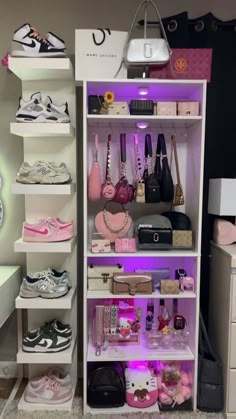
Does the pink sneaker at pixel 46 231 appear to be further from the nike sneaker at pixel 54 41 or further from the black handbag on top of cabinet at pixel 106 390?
the nike sneaker at pixel 54 41

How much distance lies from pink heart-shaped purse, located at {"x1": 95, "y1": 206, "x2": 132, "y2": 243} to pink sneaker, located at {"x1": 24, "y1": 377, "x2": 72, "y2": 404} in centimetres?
93

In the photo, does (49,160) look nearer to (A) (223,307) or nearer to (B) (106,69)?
(B) (106,69)

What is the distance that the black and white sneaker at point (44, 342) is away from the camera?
84.6 inches

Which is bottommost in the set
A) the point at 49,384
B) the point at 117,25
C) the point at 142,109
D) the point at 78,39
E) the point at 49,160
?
the point at 49,384

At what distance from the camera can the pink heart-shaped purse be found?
2176mm

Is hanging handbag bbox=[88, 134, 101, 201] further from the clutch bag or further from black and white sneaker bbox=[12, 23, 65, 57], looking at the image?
black and white sneaker bbox=[12, 23, 65, 57]

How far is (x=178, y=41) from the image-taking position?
7.47 ft

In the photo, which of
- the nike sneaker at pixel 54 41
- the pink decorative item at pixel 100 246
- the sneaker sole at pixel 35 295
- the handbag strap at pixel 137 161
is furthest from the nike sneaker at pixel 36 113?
the sneaker sole at pixel 35 295

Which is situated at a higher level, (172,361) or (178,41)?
(178,41)

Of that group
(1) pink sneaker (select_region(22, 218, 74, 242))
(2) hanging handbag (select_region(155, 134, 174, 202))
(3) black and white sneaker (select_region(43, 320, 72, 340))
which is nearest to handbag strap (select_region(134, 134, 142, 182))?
(2) hanging handbag (select_region(155, 134, 174, 202))

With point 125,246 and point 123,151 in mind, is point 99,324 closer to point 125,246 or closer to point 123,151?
point 125,246

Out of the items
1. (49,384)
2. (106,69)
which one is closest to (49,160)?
(106,69)

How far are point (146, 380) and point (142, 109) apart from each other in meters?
1.56

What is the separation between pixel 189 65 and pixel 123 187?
2.59 feet
